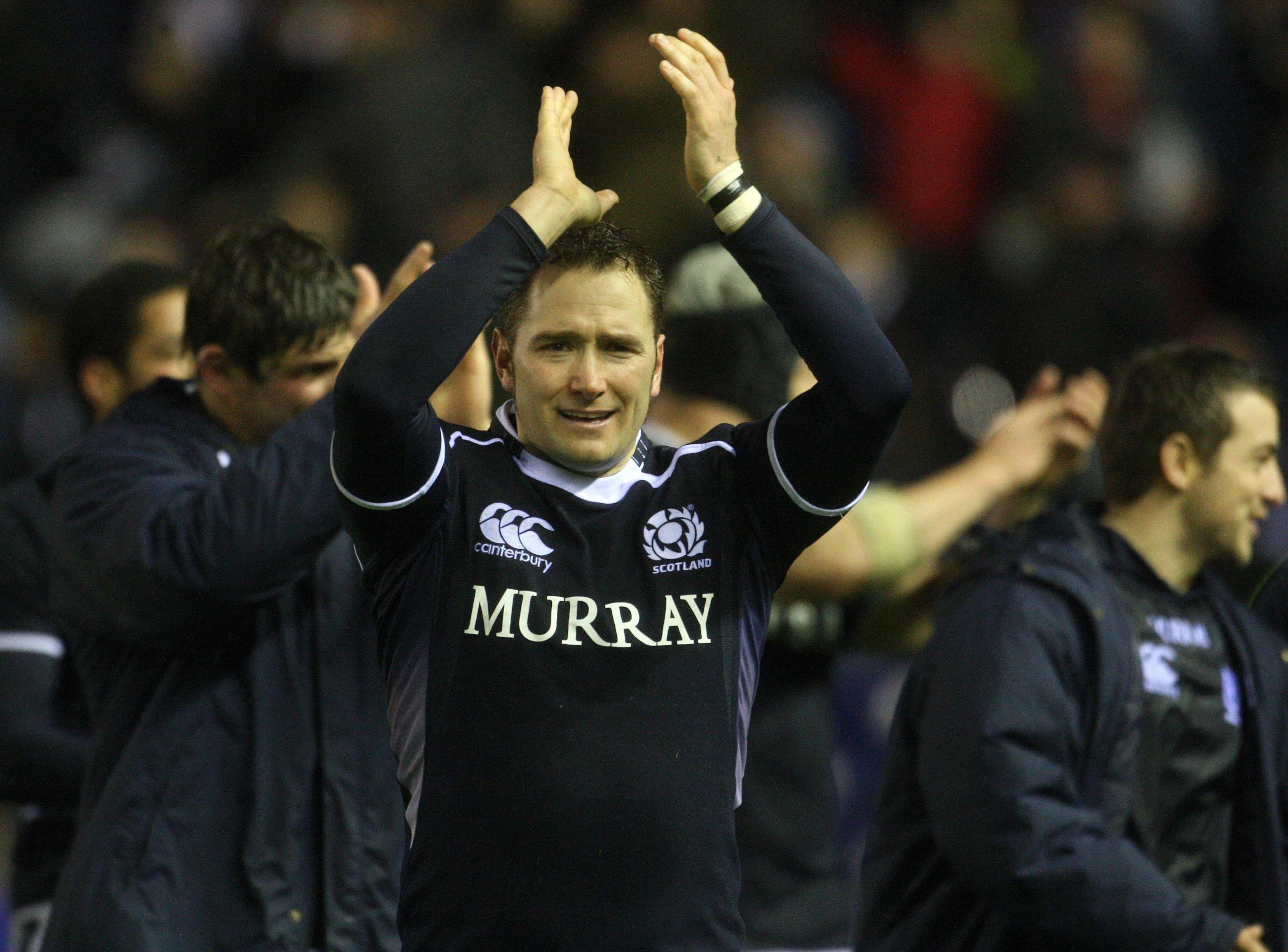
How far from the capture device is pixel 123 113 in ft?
30.3

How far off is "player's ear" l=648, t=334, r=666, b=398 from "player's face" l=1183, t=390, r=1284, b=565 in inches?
75.2

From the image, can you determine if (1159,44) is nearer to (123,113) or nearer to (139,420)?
(123,113)

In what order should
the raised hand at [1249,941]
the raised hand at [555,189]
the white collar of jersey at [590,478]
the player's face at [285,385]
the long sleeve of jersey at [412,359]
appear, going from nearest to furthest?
the long sleeve of jersey at [412,359], the raised hand at [555,189], the white collar of jersey at [590,478], the player's face at [285,385], the raised hand at [1249,941]

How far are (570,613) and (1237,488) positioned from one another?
2.22 meters

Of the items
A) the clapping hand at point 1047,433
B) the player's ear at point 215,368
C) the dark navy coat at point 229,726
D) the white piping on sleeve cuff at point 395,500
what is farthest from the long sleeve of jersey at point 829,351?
the clapping hand at point 1047,433

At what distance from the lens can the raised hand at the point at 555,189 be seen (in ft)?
8.86

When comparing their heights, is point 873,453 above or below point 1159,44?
below

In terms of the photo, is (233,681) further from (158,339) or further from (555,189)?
(158,339)

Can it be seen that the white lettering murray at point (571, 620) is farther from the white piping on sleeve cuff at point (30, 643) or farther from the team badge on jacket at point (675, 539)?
the white piping on sleeve cuff at point (30, 643)

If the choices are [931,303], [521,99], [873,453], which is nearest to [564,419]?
[873,453]

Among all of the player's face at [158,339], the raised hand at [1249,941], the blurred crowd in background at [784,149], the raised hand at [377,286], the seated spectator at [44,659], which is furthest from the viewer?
the blurred crowd in background at [784,149]

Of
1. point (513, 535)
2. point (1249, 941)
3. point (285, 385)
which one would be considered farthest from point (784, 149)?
point (513, 535)

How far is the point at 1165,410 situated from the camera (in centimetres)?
432

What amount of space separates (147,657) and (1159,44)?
→ 8.69m
